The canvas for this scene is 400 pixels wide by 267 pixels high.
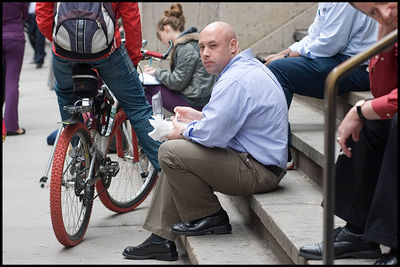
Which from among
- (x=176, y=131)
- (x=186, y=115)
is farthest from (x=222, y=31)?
(x=176, y=131)

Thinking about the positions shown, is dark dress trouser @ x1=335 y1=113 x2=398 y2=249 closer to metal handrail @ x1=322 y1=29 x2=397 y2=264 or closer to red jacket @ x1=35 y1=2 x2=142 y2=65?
metal handrail @ x1=322 y1=29 x2=397 y2=264

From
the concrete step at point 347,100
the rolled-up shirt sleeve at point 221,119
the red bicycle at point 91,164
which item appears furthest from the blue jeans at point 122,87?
the concrete step at point 347,100

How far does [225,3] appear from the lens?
866cm

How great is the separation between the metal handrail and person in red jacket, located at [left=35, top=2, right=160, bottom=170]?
2207 millimetres

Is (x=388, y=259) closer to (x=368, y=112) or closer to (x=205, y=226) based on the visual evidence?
(x=368, y=112)

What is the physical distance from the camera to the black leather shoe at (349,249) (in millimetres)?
3770

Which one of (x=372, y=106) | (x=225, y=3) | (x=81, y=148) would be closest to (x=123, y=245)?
(x=81, y=148)

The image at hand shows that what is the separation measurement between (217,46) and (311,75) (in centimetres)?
94

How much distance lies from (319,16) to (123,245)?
203cm

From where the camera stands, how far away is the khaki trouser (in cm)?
459

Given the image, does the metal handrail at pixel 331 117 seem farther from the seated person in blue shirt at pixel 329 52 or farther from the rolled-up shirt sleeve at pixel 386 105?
the seated person in blue shirt at pixel 329 52

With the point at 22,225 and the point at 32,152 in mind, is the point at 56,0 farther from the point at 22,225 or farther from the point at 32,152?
the point at 32,152

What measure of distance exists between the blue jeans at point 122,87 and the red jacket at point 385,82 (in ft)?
6.26

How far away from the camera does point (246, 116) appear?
15.2ft
